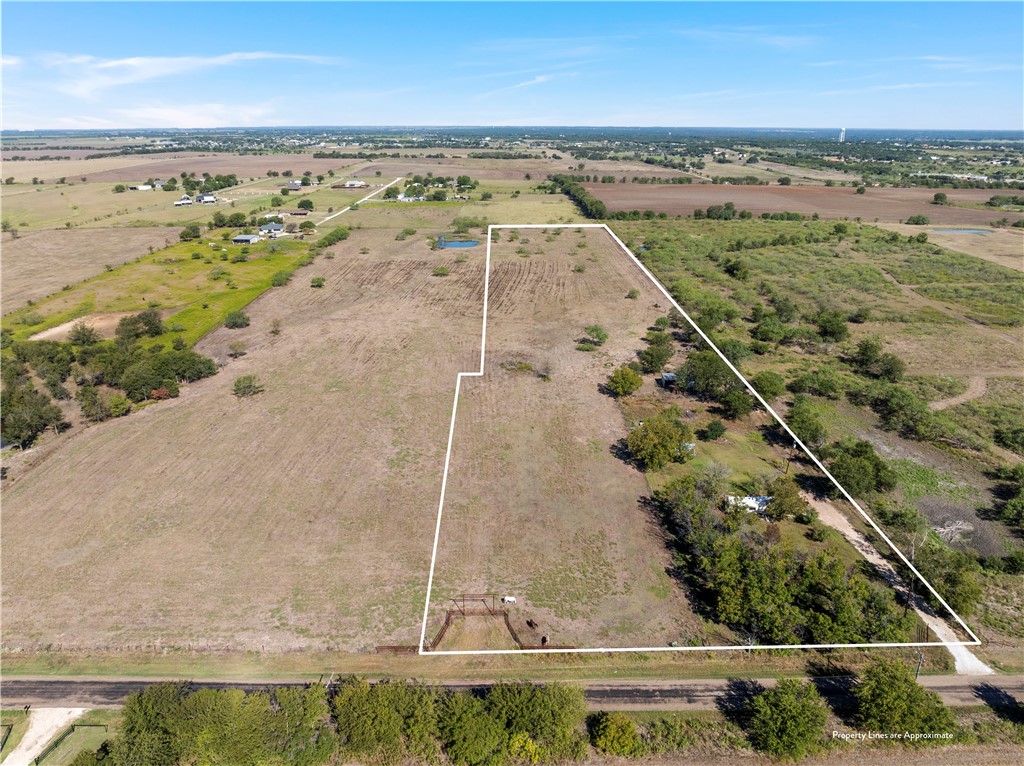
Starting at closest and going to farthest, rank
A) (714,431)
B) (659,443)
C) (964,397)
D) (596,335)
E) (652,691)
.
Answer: (652,691) → (659,443) → (714,431) → (964,397) → (596,335)

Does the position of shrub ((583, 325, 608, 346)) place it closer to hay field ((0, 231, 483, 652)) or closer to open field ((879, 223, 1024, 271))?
hay field ((0, 231, 483, 652))

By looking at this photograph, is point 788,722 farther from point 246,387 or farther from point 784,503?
point 246,387

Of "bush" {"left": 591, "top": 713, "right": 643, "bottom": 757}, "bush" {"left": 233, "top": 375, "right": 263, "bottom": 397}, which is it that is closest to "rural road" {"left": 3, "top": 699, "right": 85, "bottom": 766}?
"bush" {"left": 591, "top": 713, "right": 643, "bottom": 757}

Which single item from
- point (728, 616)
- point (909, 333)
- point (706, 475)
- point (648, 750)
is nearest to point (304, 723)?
point (648, 750)

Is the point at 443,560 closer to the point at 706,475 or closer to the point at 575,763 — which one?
the point at 575,763

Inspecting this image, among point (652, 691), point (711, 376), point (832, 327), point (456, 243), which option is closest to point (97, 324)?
point (456, 243)
